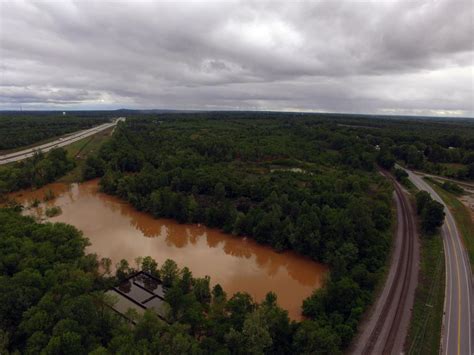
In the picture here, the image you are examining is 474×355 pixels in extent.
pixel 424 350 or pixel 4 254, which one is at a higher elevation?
pixel 4 254

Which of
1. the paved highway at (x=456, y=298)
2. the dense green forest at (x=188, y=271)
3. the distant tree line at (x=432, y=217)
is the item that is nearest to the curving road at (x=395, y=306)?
the dense green forest at (x=188, y=271)

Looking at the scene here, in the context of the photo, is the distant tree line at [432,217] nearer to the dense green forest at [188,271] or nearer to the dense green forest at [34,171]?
the dense green forest at [188,271]

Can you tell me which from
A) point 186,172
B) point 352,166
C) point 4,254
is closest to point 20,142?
point 186,172

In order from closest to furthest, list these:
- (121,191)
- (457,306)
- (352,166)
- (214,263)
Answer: (457,306) → (214,263) → (121,191) → (352,166)

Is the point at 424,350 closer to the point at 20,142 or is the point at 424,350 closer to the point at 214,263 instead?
the point at 214,263

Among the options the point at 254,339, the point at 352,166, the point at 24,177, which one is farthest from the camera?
the point at 352,166

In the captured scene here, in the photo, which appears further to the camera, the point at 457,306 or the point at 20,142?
the point at 20,142

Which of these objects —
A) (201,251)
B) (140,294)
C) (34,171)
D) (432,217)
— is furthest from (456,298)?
(34,171)
